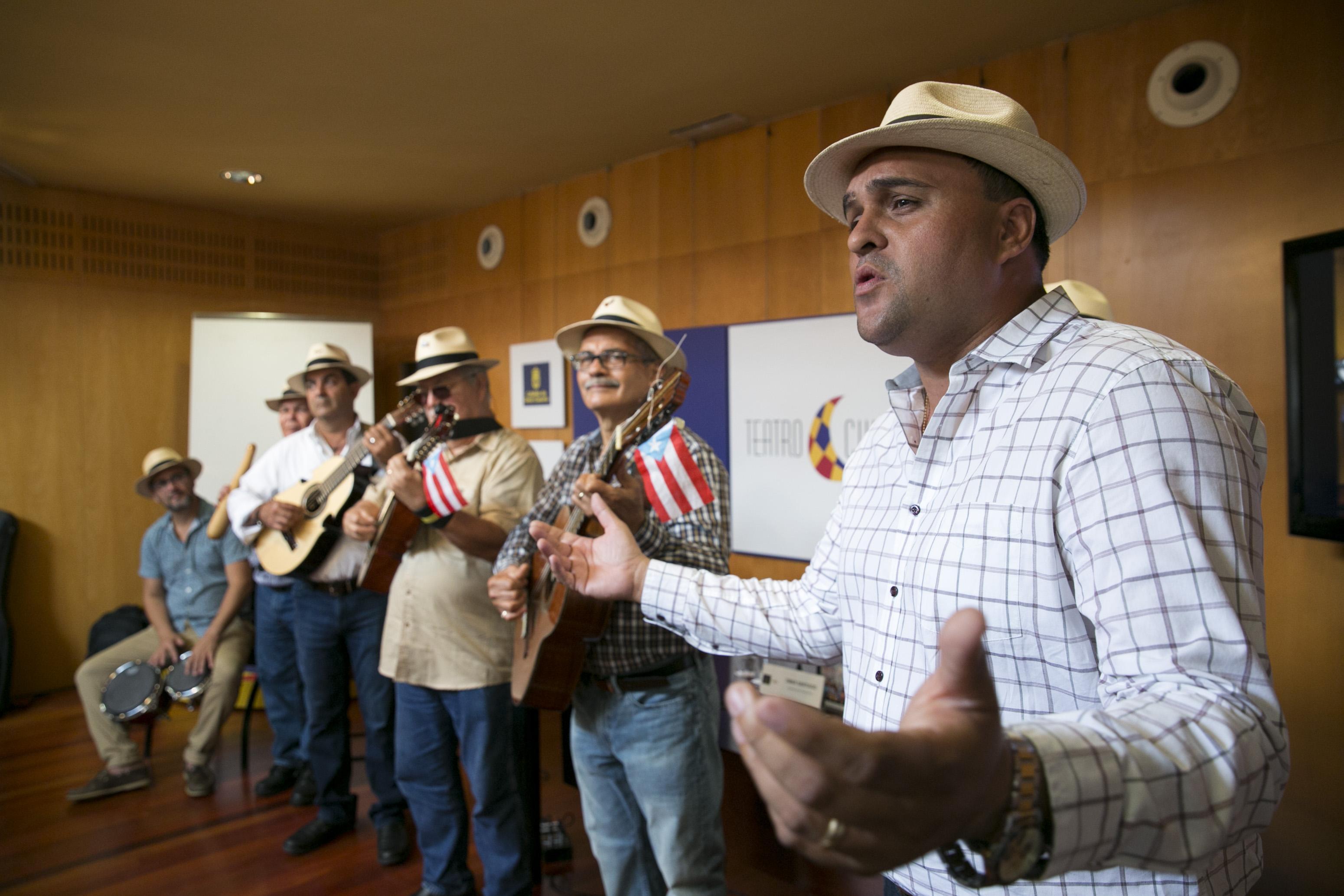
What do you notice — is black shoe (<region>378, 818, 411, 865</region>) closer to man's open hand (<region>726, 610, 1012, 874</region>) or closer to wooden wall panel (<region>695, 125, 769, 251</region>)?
man's open hand (<region>726, 610, 1012, 874</region>)

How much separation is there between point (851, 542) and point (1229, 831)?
60 cm

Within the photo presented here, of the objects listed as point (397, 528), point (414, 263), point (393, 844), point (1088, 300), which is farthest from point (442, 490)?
point (414, 263)

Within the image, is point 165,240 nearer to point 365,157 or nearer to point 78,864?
point 365,157

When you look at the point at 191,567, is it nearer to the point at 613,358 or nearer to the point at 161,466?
the point at 161,466

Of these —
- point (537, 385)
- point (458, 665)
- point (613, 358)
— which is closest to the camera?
point (613, 358)

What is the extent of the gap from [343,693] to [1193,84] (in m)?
4.22

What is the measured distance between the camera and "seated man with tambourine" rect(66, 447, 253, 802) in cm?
378

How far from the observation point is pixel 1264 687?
713 millimetres

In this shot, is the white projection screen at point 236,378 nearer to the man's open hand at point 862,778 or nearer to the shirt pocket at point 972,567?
the shirt pocket at point 972,567

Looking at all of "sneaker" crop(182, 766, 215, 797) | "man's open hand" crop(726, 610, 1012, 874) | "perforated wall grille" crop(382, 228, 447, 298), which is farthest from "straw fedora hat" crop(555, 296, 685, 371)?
"perforated wall grille" crop(382, 228, 447, 298)

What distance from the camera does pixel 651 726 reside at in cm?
194

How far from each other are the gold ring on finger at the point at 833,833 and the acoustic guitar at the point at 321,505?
265cm

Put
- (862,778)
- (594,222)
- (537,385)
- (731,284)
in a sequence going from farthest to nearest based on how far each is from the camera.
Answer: (537,385)
(594,222)
(731,284)
(862,778)

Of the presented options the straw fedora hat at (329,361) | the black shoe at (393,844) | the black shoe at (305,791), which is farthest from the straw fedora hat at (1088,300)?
the black shoe at (305,791)
